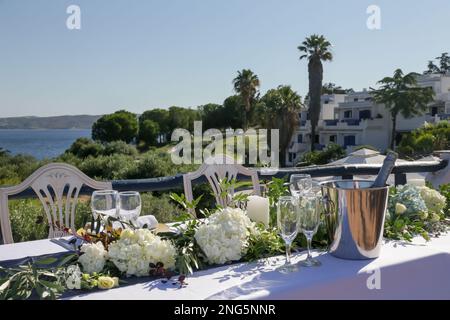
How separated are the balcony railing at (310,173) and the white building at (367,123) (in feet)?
101

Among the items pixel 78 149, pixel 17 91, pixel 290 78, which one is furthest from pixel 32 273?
pixel 17 91

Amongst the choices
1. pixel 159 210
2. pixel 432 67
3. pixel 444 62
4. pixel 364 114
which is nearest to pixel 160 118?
pixel 364 114

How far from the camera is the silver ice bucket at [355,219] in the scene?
1.36 metres

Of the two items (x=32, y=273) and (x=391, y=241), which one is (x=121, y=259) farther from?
(x=391, y=241)

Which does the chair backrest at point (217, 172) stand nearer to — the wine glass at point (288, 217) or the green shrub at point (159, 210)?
the wine glass at point (288, 217)

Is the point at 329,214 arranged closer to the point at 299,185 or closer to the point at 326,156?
the point at 299,185

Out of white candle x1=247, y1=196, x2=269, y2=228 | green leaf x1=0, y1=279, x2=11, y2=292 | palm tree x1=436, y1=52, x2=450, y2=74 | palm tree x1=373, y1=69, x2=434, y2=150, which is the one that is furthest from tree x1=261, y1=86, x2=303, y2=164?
palm tree x1=436, y1=52, x2=450, y2=74

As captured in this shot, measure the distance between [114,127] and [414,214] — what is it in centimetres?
5151

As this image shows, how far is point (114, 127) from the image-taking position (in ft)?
168

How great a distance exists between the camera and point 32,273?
3.92 feet

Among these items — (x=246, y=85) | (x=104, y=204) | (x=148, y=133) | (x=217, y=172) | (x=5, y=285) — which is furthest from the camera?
(x=148, y=133)

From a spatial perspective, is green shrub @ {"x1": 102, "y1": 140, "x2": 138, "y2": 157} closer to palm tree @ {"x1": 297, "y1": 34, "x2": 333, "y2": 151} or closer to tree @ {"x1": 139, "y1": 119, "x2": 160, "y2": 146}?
palm tree @ {"x1": 297, "y1": 34, "x2": 333, "y2": 151}
